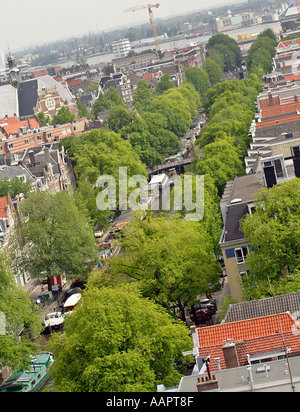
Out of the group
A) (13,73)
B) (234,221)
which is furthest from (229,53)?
(234,221)

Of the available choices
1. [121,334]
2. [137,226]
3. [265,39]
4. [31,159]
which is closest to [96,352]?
[121,334]

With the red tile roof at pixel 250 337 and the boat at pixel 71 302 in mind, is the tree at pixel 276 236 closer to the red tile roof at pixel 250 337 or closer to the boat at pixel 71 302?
the red tile roof at pixel 250 337

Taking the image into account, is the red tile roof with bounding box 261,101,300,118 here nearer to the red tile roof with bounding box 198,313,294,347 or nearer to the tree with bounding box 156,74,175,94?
the red tile roof with bounding box 198,313,294,347

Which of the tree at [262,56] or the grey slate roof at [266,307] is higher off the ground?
the grey slate roof at [266,307]

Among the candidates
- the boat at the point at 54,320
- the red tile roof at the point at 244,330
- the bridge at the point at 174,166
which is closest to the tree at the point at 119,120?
the bridge at the point at 174,166

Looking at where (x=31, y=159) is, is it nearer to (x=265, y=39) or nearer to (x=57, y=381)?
(x=57, y=381)

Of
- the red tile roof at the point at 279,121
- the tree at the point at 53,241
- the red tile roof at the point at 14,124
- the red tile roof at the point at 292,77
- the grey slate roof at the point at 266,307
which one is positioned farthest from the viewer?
the red tile roof at the point at 14,124
